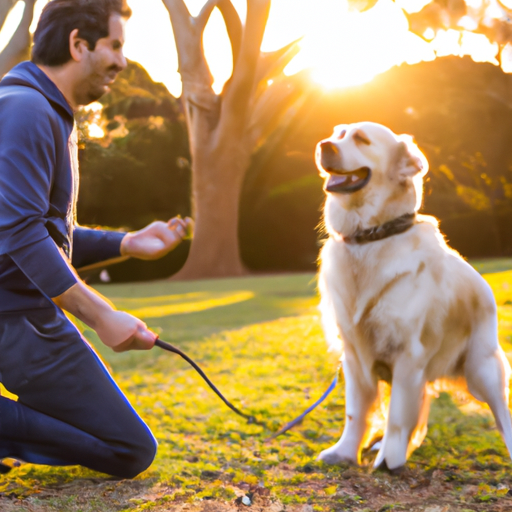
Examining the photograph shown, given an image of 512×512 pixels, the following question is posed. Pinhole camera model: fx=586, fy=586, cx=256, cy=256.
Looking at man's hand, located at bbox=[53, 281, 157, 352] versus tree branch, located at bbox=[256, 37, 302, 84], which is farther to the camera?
tree branch, located at bbox=[256, 37, 302, 84]

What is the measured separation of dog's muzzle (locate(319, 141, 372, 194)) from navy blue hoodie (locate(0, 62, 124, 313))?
1.18 m

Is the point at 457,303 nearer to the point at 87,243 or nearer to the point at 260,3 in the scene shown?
the point at 87,243

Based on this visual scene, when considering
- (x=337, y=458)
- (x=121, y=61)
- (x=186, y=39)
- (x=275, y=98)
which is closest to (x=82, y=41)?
(x=121, y=61)

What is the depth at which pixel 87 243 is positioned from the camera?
9.16 ft

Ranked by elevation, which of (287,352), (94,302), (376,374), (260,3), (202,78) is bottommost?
(287,352)

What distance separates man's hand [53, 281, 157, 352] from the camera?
2121 millimetres

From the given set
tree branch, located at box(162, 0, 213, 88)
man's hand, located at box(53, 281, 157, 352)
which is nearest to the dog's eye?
man's hand, located at box(53, 281, 157, 352)

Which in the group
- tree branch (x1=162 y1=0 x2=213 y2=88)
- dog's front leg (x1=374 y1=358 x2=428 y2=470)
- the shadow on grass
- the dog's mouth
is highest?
tree branch (x1=162 y1=0 x2=213 y2=88)

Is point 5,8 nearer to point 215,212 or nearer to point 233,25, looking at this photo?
point 233,25

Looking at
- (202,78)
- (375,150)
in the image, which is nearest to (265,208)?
(202,78)

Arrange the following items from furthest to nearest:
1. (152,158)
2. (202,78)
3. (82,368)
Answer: (152,158)
(202,78)
(82,368)

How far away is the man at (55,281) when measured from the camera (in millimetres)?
2066

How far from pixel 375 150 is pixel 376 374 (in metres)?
1.11

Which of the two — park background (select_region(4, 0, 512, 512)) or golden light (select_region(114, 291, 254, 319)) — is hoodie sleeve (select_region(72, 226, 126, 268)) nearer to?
park background (select_region(4, 0, 512, 512))
